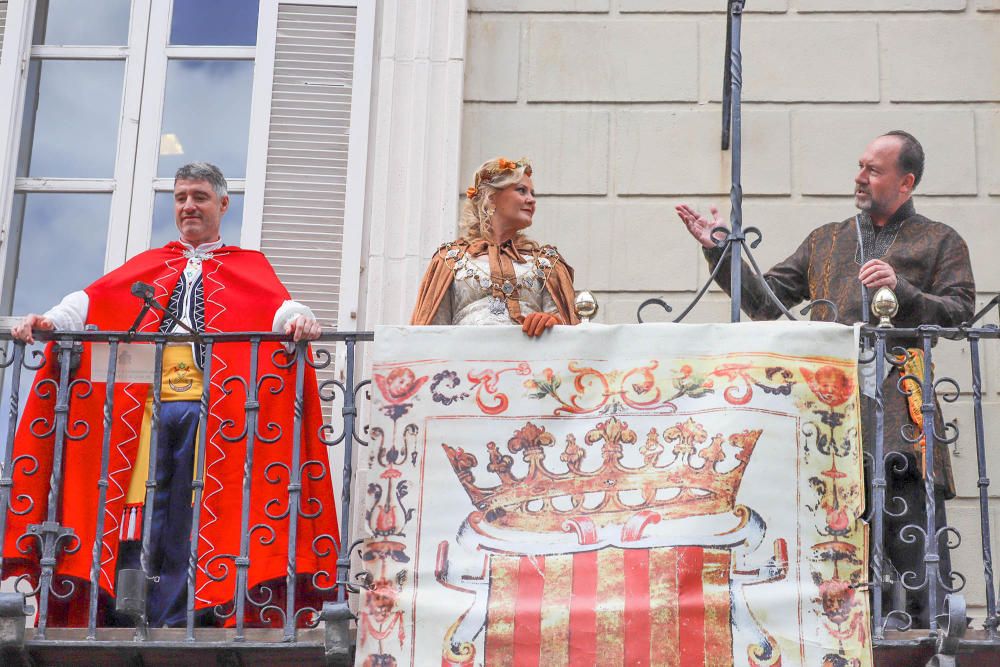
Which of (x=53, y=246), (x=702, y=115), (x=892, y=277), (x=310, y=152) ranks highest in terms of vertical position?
(x=702, y=115)

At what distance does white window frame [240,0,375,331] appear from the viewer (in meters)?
7.60

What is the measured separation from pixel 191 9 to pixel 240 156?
2.43ft

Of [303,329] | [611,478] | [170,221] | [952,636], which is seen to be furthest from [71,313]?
[952,636]

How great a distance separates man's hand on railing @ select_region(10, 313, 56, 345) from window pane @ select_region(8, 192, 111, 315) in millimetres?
1315

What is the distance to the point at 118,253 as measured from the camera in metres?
7.63

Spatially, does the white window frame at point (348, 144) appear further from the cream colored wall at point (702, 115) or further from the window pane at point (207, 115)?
the cream colored wall at point (702, 115)

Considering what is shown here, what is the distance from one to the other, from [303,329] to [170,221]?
173cm

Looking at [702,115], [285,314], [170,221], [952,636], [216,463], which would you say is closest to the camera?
[952,636]

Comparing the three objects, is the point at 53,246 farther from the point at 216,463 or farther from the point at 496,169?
the point at 496,169

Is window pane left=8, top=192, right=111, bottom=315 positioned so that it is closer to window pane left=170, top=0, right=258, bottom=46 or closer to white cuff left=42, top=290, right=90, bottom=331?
window pane left=170, top=0, right=258, bottom=46

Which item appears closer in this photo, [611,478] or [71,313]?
[611,478]

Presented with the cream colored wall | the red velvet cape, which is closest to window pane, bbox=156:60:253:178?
the cream colored wall

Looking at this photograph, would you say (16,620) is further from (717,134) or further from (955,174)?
(955,174)

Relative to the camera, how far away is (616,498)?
19.5 feet
